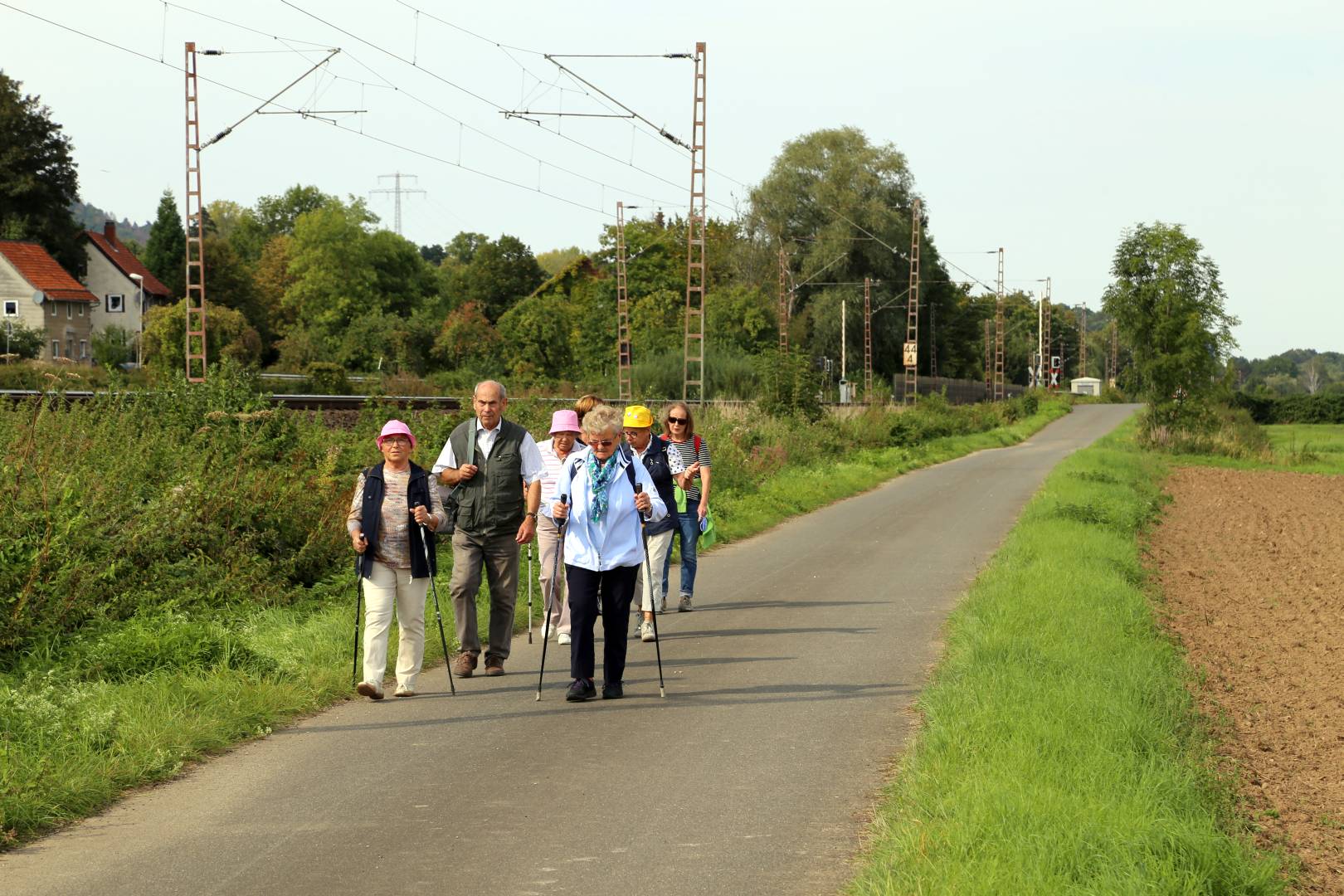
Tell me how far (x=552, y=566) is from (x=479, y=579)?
121 centimetres

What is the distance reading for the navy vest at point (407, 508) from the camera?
9.61 meters

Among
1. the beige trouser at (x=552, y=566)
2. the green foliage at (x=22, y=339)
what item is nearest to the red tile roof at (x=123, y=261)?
the green foliage at (x=22, y=339)

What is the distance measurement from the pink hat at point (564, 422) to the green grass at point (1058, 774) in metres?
3.31

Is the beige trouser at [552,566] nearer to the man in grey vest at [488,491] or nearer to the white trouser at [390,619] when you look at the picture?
the man in grey vest at [488,491]

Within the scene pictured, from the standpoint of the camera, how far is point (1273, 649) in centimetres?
1373

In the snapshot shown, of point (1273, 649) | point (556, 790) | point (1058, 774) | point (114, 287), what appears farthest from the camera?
point (114, 287)

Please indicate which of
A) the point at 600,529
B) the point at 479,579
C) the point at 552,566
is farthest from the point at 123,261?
the point at 600,529

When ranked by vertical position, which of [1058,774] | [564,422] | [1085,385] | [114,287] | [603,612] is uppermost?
[114,287]

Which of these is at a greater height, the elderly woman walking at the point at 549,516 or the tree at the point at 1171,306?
the tree at the point at 1171,306

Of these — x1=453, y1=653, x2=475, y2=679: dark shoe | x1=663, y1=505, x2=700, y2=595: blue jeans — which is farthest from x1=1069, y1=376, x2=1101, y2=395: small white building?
x1=453, y1=653, x2=475, y2=679: dark shoe

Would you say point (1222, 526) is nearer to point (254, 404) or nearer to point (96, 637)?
point (254, 404)

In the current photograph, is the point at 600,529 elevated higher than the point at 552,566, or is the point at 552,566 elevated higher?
the point at 600,529

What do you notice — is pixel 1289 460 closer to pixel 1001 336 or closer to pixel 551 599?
pixel 1001 336

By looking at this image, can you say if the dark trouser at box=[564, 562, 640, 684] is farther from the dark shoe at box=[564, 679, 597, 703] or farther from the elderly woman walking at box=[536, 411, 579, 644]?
the elderly woman walking at box=[536, 411, 579, 644]
